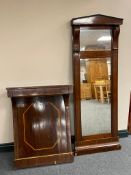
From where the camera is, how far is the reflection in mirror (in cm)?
313

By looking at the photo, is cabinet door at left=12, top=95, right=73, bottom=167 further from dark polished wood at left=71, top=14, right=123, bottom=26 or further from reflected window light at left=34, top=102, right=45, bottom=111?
dark polished wood at left=71, top=14, right=123, bottom=26

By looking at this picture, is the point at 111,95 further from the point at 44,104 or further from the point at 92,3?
the point at 92,3

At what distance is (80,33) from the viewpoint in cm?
306

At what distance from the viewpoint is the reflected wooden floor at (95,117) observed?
3159 millimetres

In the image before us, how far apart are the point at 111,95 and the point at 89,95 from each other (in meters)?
0.34

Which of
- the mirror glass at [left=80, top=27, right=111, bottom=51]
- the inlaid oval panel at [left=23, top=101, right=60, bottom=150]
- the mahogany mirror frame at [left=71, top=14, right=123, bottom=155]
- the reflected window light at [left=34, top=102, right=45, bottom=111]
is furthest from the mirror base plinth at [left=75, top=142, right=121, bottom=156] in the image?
the mirror glass at [left=80, top=27, right=111, bottom=51]

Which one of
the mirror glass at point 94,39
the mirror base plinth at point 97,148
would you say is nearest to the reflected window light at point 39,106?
the mirror base plinth at point 97,148

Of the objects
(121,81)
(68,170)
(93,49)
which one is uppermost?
(93,49)

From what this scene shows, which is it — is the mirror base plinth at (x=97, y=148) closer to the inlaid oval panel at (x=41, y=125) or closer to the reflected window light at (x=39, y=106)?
the inlaid oval panel at (x=41, y=125)

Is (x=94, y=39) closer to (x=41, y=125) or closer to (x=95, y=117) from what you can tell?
(x=95, y=117)

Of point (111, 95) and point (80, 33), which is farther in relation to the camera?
point (111, 95)

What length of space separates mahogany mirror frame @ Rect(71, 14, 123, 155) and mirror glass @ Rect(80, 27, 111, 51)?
0.15 ft

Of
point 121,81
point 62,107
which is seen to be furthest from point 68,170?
point 121,81

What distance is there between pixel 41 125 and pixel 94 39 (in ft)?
4.32
